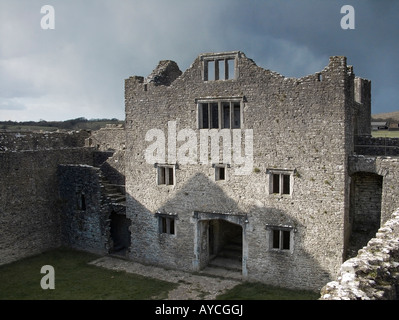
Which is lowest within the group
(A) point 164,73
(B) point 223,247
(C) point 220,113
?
(B) point 223,247

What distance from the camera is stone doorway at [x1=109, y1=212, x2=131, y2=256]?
23.3m

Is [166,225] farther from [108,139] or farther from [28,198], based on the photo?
[108,139]

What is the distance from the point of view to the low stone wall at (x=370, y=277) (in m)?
6.08

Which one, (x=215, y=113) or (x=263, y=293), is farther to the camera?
(x=215, y=113)

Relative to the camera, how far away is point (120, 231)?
23719 mm

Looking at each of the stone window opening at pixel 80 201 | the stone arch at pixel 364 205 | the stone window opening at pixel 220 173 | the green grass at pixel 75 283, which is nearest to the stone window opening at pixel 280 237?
the stone arch at pixel 364 205

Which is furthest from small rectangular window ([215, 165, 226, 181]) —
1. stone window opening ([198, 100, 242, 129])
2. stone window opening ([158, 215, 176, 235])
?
stone window opening ([158, 215, 176, 235])

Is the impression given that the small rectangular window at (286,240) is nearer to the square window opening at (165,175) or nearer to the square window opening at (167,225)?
the square window opening at (167,225)

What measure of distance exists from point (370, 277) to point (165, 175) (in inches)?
559

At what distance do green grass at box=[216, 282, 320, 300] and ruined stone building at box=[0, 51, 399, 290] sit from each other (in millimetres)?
381

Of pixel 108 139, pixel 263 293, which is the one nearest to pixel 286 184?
pixel 263 293

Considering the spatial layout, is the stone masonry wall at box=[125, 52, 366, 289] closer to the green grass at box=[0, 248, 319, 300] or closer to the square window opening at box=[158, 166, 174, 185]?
the square window opening at box=[158, 166, 174, 185]

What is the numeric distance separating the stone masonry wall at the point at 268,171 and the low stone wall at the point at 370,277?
809 centimetres
